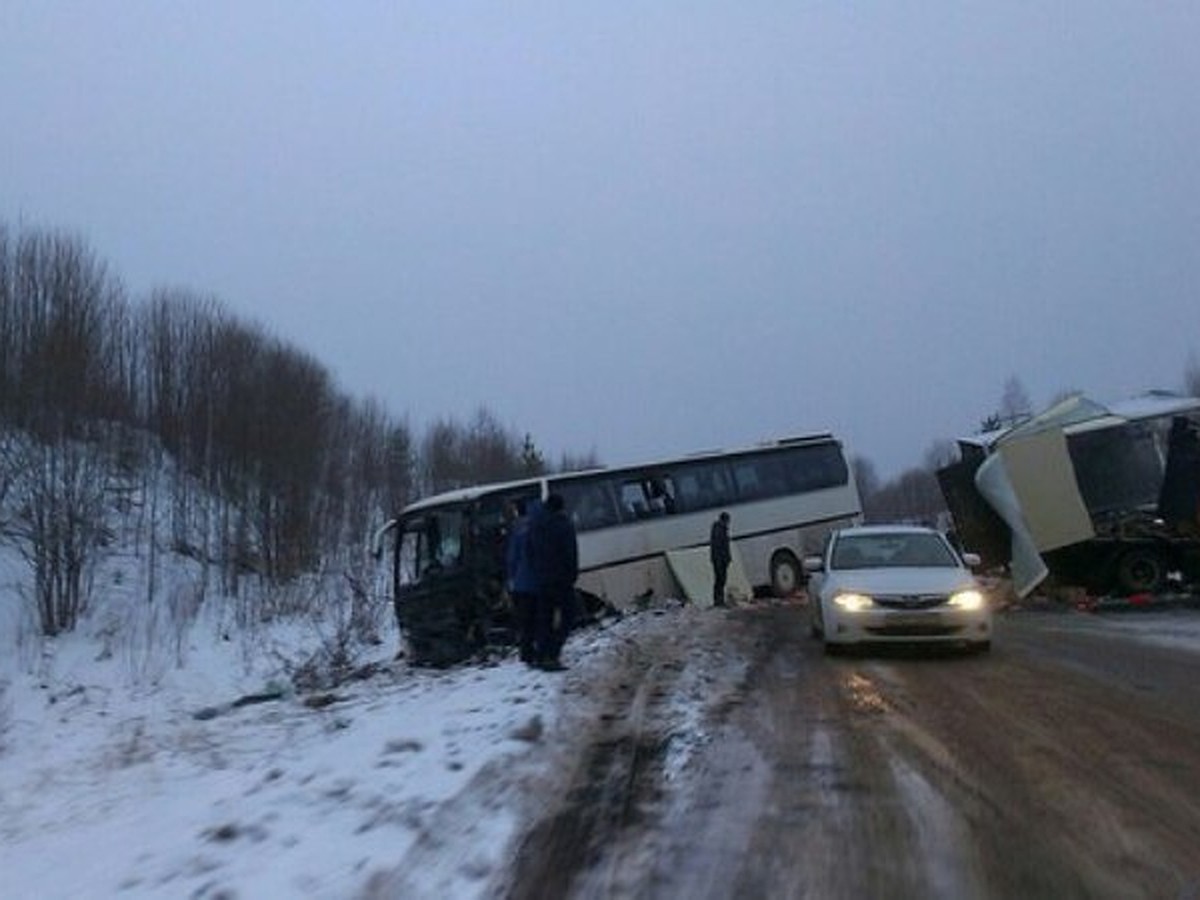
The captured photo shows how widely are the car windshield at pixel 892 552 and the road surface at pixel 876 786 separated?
2.24 meters

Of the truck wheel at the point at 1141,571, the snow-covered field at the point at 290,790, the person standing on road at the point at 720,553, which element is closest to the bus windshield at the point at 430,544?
the snow-covered field at the point at 290,790

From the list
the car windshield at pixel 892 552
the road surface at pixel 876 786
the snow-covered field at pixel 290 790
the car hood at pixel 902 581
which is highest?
the car windshield at pixel 892 552

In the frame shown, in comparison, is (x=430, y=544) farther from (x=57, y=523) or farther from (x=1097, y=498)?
(x=1097, y=498)

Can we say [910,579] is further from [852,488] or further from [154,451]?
[154,451]

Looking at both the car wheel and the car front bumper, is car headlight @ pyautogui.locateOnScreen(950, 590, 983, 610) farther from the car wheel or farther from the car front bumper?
the car wheel

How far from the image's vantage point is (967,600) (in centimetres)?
1464

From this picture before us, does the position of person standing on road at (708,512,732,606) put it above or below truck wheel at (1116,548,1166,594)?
above

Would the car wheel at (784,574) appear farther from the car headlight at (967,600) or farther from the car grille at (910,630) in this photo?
the car grille at (910,630)

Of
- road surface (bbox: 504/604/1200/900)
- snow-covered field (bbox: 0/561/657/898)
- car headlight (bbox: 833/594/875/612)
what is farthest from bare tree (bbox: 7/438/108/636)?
car headlight (bbox: 833/594/875/612)

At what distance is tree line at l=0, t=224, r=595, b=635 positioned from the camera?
95.6 ft

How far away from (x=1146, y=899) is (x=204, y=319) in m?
40.9

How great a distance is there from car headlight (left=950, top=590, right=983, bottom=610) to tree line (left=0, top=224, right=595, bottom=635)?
20.4 meters

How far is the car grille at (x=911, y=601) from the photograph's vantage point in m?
14.4

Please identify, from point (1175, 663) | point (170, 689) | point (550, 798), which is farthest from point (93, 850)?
point (170, 689)
